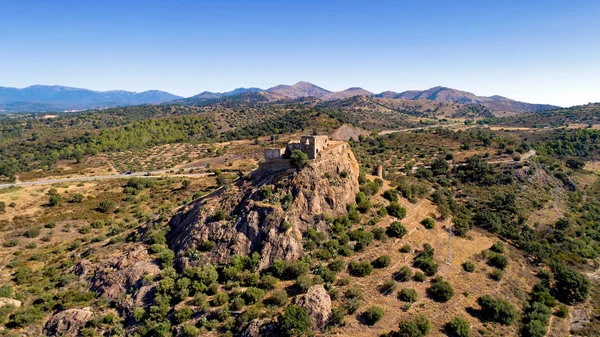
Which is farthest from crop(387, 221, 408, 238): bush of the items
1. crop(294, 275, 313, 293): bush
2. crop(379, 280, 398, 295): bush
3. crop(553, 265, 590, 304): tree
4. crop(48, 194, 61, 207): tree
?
crop(48, 194, 61, 207): tree

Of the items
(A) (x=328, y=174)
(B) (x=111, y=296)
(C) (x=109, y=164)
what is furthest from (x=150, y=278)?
(C) (x=109, y=164)

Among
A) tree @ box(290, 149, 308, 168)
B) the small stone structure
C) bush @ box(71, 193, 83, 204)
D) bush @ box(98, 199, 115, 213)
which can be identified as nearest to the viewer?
tree @ box(290, 149, 308, 168)

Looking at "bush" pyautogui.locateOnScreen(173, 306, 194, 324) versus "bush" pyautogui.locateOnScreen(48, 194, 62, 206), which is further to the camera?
"bush" pyautogui.locateOnScreen(48, 194, 62, 206)

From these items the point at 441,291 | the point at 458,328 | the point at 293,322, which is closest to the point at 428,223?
the point at 441,291

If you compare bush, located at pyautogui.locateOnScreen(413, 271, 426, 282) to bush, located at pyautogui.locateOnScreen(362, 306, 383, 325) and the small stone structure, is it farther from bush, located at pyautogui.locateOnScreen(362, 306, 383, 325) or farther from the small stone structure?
the small stone structure

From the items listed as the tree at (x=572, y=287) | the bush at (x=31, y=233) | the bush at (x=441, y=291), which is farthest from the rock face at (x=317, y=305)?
the bush at (x=31, y=233)
